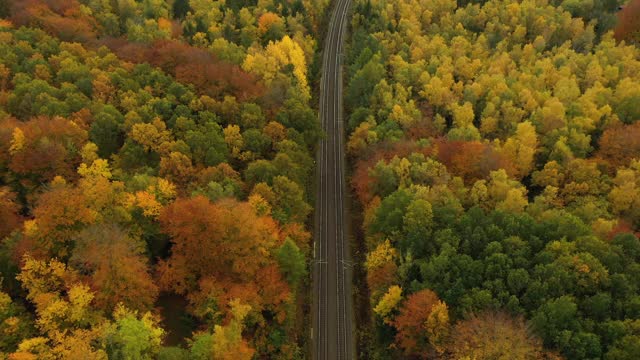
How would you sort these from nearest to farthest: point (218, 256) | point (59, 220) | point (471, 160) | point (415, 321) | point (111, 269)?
point (111, 269) → point (59, 220) → point (415, 321) → point (218, 256) → point (471, 160)

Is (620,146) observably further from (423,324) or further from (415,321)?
(415,321)

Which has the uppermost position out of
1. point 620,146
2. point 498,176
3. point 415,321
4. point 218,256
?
point 620,146

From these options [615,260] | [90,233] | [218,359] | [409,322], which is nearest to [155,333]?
[218,359]

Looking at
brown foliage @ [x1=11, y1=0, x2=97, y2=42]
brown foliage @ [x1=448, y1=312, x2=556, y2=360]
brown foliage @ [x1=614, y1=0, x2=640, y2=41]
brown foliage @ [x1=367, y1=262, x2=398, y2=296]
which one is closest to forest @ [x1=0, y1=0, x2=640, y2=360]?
brown foliage @ [x1=448, y1=312, x2=556, y2=360]

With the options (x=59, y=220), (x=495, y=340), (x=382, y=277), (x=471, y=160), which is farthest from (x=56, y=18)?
(x=495, y=340)

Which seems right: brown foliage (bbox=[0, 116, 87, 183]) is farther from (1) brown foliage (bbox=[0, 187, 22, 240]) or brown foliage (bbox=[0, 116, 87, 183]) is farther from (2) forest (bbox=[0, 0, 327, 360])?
(1) brown foliage (bbox=[0, 187, 22, 240])

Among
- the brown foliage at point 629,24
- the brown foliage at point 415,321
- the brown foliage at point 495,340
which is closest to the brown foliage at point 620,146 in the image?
the brown foliage at point 495,340
